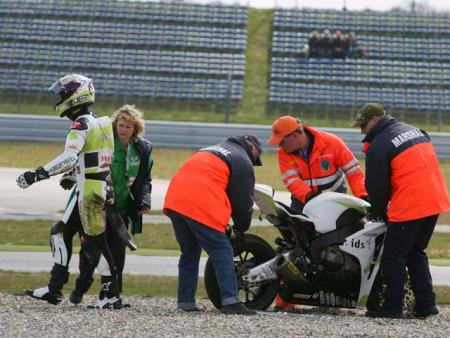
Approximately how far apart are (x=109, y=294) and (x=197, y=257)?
0.80 metres

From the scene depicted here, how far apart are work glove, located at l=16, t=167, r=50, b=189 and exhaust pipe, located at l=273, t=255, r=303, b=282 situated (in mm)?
2074

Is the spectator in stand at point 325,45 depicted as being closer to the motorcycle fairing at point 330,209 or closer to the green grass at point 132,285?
the green grass at point 132,285

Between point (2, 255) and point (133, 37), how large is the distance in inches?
1191

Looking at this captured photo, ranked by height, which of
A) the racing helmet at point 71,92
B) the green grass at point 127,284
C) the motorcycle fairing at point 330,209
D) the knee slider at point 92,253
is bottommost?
the green grass at point 127,284

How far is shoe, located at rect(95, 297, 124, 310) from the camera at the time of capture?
353 inches

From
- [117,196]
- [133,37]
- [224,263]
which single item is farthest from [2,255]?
[133,37]

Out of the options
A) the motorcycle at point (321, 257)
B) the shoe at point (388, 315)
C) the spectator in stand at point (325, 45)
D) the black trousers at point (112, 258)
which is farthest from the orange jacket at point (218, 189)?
the spectator in stand at point (325, 45)

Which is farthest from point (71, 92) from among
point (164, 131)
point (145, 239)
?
point (164, 131)

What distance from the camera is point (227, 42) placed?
4331 cm

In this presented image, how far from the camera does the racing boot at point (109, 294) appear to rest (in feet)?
29.5

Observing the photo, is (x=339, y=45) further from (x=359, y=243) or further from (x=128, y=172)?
(x=359, y=243)

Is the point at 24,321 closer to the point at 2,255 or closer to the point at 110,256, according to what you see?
the point at 110,256

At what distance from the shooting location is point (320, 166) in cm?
994

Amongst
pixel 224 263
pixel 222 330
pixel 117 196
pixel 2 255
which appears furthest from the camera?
pixel 2 255
